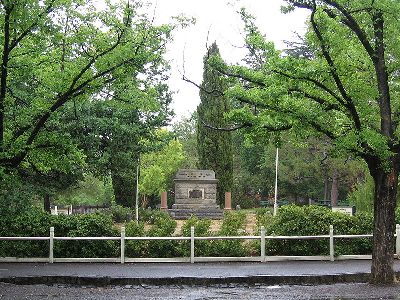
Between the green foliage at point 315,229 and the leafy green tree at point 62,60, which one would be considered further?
the green foliage at point 315,229

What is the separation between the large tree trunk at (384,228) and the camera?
1302 cm

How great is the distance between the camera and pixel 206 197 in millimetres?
41625

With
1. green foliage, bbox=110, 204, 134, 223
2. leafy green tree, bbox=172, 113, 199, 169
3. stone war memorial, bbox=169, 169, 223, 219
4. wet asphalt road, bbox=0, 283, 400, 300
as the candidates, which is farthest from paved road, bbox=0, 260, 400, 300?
leafy green tree, bbox=172, 113, 199, 169

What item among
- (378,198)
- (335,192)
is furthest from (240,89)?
(335,192)

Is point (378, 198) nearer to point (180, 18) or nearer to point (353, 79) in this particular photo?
point (353, 79)

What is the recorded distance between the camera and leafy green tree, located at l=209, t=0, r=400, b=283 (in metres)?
12.2

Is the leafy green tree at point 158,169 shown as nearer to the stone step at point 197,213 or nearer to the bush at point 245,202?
the stone step at point 197,213

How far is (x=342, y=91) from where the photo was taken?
12508 millimetres

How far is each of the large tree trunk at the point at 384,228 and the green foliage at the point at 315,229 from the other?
15.3 ft

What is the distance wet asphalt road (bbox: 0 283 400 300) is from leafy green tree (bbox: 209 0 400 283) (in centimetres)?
122

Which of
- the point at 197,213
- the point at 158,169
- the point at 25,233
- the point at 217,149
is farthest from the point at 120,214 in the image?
the point at 25,233

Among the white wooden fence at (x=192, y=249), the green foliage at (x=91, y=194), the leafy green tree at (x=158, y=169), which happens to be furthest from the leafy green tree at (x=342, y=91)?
the green foliage at (x=91, y=194)

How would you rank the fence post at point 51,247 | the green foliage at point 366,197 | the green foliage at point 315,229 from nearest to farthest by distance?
the fence post at point 51,247, the green foliage at point 315,229, the green foliage at point 366,197

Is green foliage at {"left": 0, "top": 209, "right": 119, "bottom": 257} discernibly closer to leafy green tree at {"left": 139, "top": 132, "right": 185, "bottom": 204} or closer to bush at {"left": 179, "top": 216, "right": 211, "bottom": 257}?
bush at {"left": 179, "top": 216, "right": 211, "bottom": 257}
